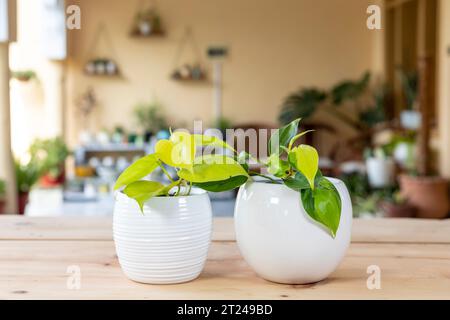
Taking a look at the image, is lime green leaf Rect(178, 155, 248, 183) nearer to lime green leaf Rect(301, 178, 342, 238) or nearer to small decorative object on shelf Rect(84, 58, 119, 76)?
lime green leaf Rect(301, 178, 342, 238)

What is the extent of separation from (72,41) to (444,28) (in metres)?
4.88

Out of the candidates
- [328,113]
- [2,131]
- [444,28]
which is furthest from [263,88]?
[2,131]

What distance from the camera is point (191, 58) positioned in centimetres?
836

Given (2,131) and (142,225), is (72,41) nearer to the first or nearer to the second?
(2,131)

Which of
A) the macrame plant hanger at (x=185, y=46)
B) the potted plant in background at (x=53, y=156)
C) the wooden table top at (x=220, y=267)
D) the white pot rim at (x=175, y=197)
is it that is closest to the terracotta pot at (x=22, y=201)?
the potted plant in background at (x=53, y=156)

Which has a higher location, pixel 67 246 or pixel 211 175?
pixel 211 175

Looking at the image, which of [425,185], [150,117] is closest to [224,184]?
[425,185]

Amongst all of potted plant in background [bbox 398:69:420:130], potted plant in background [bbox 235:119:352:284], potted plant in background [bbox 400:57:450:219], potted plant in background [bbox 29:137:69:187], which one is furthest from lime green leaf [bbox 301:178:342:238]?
potted plant in background [bbox 398:69:420:130]

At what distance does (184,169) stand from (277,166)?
139 millimetres

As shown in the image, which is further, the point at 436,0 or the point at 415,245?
the point at 436,0

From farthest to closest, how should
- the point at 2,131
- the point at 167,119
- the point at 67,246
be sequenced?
the point at 167,119 < the point at 2,131 < the point at 67,246

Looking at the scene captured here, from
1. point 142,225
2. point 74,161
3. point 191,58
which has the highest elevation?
point 191,58

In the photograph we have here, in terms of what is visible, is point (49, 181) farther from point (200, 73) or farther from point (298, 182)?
point (298, 182)

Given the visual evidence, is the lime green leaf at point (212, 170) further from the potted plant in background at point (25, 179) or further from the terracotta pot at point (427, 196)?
the terracotta pot at point (427, 196)
